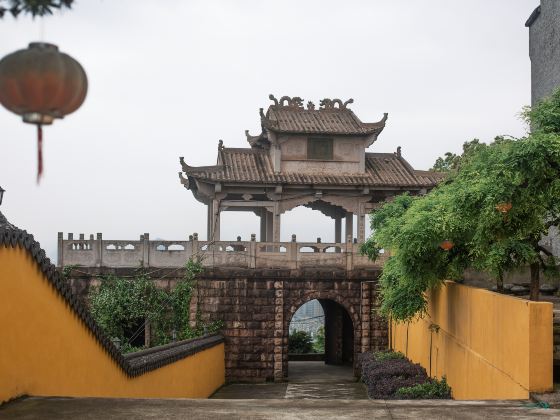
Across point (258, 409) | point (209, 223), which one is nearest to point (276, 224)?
point (209, 223)

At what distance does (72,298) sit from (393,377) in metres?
7.96

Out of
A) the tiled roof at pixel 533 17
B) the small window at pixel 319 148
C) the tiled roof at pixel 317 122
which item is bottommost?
the small window at pixel 319 148

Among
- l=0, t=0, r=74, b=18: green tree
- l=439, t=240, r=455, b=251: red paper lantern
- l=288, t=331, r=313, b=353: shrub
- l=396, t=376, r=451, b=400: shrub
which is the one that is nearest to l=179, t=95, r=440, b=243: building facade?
l=288, t=331, r=313, b=353: shrub

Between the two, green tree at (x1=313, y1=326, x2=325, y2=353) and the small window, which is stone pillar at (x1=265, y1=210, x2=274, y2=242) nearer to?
the small window

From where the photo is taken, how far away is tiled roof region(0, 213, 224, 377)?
755 cm

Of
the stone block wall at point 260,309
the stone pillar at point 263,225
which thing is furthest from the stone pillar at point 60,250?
the stone pillar at point 263,225

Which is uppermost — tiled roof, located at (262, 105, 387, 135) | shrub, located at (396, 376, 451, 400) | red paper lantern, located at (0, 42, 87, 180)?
tiled roof, located at (262, 105, 387, 135)

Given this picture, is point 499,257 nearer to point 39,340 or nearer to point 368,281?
point 39,340

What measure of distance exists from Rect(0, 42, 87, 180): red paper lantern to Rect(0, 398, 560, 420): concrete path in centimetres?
328

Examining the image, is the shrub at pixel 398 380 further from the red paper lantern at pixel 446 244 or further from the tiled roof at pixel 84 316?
the tiled roof at pixel 84 316

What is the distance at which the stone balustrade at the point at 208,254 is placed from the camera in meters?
19.9

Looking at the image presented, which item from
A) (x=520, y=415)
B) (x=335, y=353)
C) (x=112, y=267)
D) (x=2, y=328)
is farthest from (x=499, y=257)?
(x=335, y=353)

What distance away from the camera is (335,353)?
25.2 metres

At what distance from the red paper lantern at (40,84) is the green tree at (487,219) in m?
6.53
